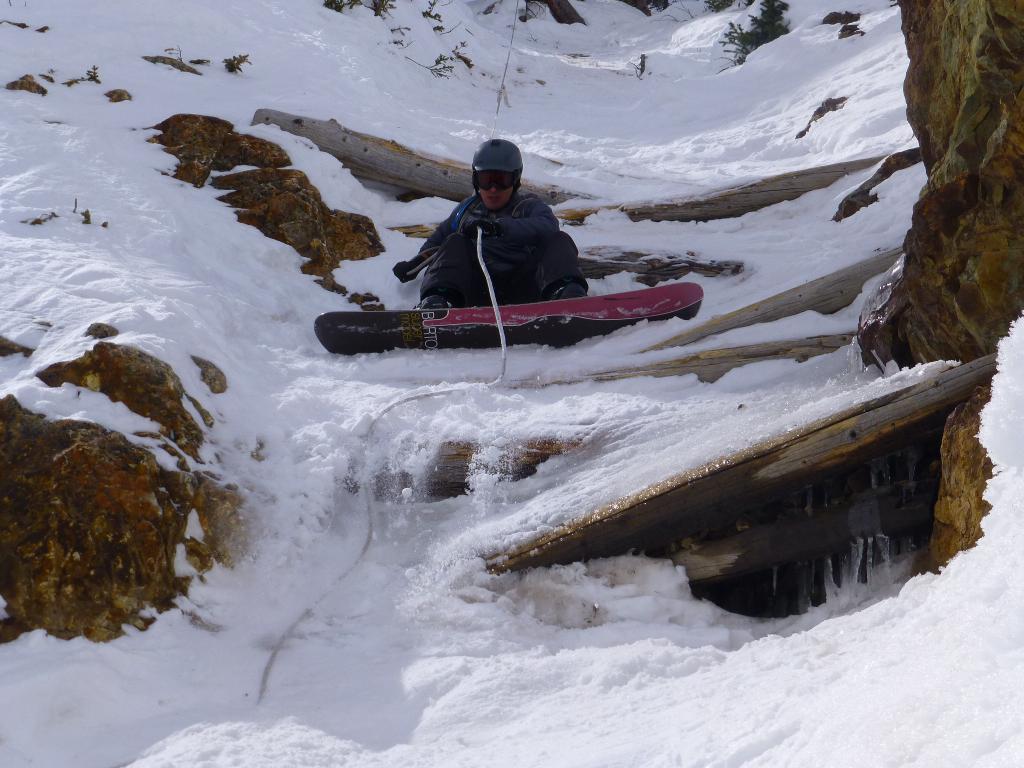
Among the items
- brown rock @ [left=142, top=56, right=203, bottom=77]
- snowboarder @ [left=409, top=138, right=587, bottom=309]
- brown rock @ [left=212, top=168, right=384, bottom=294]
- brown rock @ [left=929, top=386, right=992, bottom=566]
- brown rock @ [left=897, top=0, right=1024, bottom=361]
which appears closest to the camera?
brown rock @ [left=929, top=386, right=992, bottom=566]

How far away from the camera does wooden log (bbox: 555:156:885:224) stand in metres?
7.57

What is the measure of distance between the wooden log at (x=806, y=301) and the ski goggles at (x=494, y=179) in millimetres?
1645

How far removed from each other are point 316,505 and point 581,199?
14.3 ft

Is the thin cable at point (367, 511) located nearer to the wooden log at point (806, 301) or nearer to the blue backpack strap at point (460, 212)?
the blue backpack strap at point (460, 212)

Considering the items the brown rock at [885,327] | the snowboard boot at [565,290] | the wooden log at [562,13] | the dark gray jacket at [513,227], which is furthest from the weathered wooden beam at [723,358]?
the wooden log at [562,13]

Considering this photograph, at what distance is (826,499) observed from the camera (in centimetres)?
379

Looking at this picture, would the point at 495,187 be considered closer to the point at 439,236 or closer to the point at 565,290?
the point at 439,236

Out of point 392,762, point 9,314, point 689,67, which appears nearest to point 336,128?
point 9,314

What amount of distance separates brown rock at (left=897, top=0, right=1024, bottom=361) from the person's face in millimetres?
2763

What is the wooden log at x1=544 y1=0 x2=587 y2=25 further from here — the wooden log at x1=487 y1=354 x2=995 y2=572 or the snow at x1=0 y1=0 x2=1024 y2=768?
the wooden log at x1=487 y1=354 x2=995 y2=572

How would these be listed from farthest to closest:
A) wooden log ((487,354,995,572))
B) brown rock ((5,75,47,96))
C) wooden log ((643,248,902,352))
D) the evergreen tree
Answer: the evergreen tree → brown rock ((5,75,47,96)) → wooden log ((643,248,902,352)) → wooden log ((487,354,995,572))

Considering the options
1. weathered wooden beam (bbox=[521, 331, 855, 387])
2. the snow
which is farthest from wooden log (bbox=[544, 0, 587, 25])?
weathered wooden beam (bbox=[521, 331, 855, 387])

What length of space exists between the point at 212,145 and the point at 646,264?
3.35 m

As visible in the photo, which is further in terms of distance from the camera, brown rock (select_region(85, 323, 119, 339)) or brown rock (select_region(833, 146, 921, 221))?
brown rock (select_region(833, 146, 921, 221))
